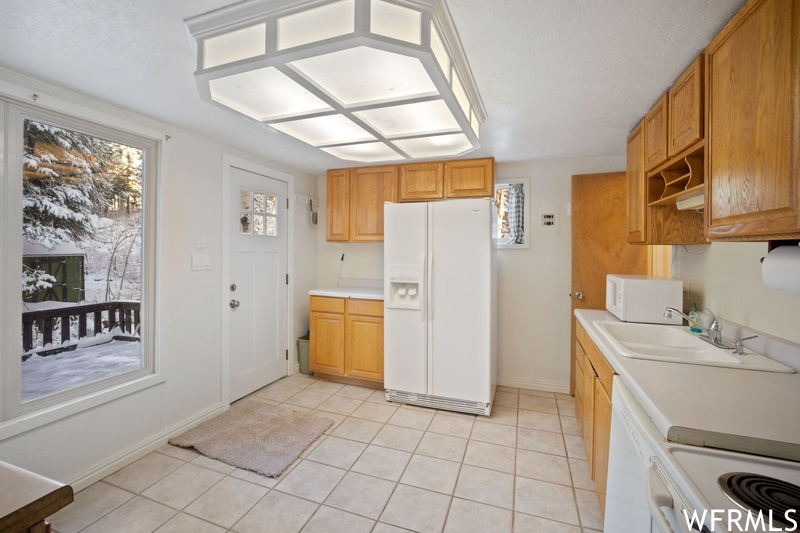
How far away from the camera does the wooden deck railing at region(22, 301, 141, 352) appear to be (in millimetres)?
1881

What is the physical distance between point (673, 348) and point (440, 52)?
6.34ft

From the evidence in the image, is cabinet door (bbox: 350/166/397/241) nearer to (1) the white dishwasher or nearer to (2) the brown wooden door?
(2) the brown wooden door

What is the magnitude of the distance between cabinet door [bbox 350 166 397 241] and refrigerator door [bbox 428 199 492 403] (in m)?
0.73

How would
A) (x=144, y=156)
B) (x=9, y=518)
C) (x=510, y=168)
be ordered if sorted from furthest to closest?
(x=510, y=168)
(x=144, y=156)
(x=9, y=518)

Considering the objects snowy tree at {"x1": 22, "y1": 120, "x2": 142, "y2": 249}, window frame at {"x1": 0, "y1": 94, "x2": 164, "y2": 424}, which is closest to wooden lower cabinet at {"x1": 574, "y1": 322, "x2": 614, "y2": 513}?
window frame at {"x1": 0, "y1": 94, "x2": 164, "y2": 424}

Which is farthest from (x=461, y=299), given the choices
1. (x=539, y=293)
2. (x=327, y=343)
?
(x=327, y=343)

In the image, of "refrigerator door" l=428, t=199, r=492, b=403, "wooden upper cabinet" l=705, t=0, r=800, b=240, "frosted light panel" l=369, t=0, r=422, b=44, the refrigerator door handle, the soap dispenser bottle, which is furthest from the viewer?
the refrigerator door handle

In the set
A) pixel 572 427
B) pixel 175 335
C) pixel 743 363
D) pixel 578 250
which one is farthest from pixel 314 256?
pixel 743 363

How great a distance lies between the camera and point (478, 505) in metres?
1.89

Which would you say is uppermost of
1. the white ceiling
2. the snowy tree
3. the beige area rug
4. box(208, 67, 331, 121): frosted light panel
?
the white ceiling

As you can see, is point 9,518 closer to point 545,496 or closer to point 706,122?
point 545,496

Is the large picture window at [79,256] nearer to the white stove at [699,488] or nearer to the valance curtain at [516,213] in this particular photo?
the white stove at [699,488]

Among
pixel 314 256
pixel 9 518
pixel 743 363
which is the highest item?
pixel 314 256

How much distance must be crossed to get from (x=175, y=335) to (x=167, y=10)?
2096 millimetres
